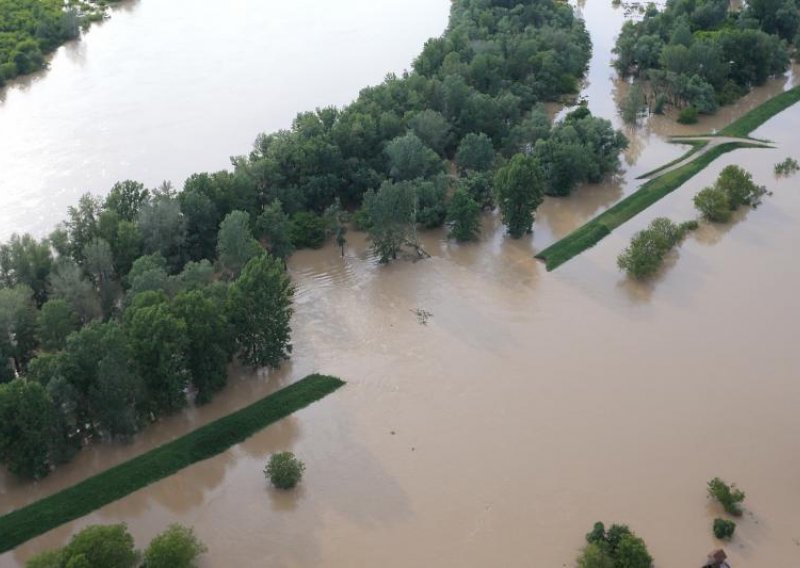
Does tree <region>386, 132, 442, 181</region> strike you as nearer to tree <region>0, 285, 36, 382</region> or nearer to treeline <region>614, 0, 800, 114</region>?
tree <region>0, 285, 36, 382</region>

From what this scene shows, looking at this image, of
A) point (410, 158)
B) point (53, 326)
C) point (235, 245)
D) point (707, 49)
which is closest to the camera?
point (53, 326)

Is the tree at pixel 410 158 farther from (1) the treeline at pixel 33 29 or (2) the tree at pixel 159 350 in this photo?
(1) the treeline at pixel 33 29

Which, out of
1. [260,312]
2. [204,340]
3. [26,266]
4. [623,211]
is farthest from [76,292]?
[623,211]

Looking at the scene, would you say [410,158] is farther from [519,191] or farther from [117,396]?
[117,396]

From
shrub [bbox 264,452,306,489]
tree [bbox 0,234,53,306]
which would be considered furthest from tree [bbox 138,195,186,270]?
shrub [bbox 264,452,306,489]

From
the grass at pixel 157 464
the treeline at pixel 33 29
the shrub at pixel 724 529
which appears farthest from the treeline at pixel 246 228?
the treeline at pixel 33 29

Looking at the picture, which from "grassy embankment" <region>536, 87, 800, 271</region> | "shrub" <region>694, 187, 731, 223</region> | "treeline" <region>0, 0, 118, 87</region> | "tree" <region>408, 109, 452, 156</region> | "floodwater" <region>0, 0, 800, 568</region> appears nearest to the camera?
"floodwater" <region>0, 0, 800, 568</region>
